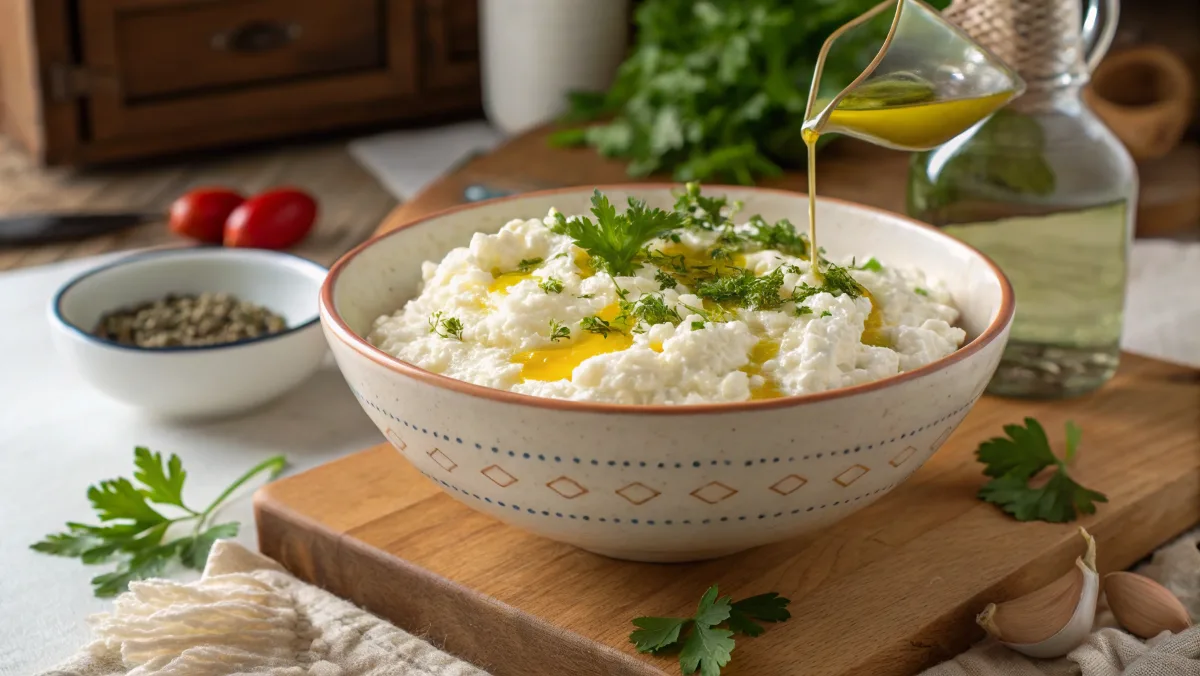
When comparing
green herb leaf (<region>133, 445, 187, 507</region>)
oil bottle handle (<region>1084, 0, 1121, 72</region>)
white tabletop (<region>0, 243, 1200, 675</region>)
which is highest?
oil bottle handle (<region>1084, 0, 1121, 72</region>)

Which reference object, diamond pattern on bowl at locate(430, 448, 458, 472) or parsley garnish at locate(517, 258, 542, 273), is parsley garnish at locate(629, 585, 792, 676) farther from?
parsley garnish at locate(517, 258, 542, 273)

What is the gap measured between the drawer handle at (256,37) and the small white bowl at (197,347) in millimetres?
1702

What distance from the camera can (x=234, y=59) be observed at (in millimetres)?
4043

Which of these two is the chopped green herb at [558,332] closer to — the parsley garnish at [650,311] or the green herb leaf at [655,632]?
the parsley garnish at [650,311]

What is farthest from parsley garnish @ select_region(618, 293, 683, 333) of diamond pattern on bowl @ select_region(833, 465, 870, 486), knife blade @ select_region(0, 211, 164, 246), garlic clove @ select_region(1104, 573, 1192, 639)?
knife blade @ select_region(0, 211, 164, 246)

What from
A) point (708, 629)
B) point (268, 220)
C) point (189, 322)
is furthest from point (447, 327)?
point (268, 220)

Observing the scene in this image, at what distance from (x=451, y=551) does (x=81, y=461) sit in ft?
2.61

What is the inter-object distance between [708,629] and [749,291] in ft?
1.30

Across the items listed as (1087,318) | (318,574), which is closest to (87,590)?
(318,574)

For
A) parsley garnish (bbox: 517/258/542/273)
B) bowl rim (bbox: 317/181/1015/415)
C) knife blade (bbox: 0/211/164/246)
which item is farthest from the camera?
knife blade (bbox: 0/211/164/246)

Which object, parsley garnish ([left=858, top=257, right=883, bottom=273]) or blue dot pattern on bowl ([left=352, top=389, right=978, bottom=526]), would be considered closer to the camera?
blue dot pattern on bowl ([left=352, top=389, right=978, bottom=526])

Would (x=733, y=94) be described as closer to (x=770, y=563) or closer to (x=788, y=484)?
(x=770, y=563)

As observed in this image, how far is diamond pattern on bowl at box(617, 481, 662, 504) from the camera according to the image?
55.0 inches

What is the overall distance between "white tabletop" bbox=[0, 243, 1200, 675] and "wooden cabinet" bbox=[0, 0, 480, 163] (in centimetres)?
112
